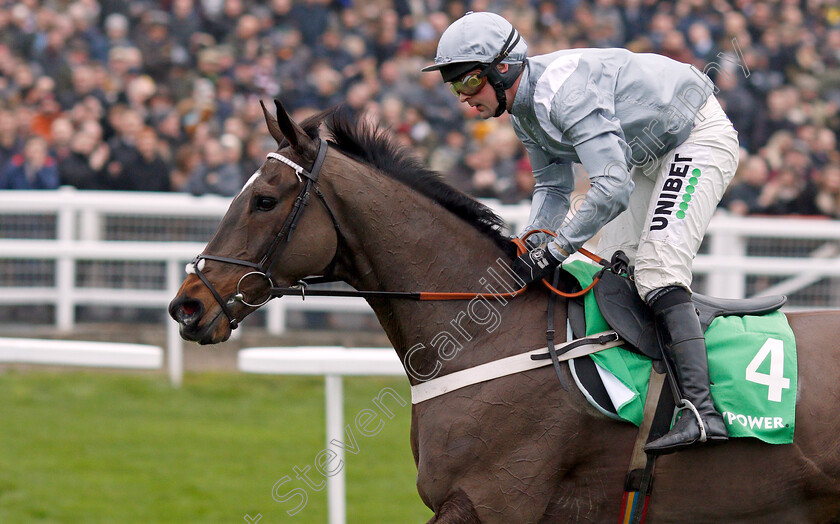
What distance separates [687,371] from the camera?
10.9ft

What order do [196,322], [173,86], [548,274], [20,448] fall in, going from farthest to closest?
[173,86]
[20,448]
[548,274]
[196,322]

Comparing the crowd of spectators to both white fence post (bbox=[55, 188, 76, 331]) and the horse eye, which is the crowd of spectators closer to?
white fence post (bbox=[55, 188, 76, 331])

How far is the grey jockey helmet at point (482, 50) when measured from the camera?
3.36 metres

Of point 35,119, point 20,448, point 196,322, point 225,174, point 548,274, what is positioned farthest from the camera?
point 35,119

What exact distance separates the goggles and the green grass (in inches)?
102

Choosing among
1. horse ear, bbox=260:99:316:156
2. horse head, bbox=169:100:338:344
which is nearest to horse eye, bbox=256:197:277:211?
horse head, bbox=169:100:338:344

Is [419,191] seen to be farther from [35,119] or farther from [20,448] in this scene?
[35,119]

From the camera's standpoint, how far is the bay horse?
3291 millimetres

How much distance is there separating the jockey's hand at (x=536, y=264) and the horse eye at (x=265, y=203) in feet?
2.72

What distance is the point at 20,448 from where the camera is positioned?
641 centimetres


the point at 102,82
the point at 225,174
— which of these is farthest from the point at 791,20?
the point at 102,82

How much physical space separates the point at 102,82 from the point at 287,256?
271 inches

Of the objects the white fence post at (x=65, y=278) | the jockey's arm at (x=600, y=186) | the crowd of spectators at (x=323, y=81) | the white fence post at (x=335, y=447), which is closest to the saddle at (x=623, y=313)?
the jockey's arm at (x=600, y=186)

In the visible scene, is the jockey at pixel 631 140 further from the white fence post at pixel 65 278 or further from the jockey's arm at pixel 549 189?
the white fence post at pixel 65 278
